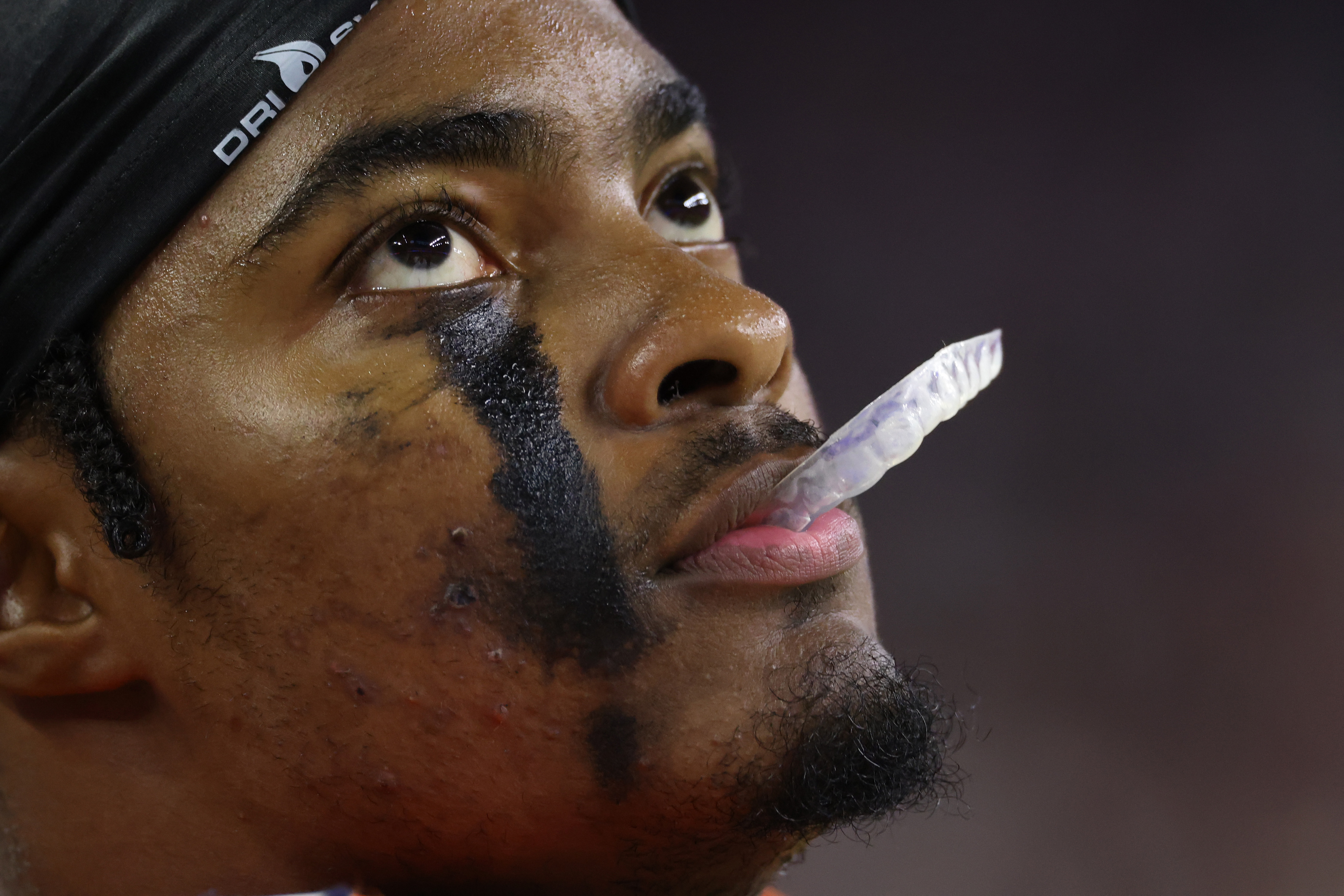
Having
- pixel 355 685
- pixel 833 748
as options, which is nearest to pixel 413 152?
pixel 355 685

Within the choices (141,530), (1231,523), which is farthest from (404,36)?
(1231,523)

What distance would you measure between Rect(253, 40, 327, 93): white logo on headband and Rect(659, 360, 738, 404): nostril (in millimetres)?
489

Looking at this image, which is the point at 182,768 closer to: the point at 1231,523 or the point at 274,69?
the point at 274,69

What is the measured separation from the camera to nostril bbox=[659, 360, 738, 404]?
1256 millimetres

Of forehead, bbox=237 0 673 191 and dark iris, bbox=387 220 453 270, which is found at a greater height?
forehead, bbox=237 0 673 191

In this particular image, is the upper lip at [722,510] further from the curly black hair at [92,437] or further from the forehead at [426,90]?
the curly black hair at [92,437]

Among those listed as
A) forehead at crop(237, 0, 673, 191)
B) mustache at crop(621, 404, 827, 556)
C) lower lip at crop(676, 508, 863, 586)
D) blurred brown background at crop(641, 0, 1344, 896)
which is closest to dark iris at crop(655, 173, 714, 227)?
forehead at crop(237, 0, 673, 191)

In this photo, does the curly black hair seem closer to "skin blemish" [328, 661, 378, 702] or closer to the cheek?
"skin blemish" [328, 661, 378, 702]

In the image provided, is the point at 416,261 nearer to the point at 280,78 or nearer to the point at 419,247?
the point at 419,247

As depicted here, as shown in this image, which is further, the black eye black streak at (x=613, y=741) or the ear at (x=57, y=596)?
the ear at (x=57, y=596)

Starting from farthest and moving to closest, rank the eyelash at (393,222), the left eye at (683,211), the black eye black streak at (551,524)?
the left eye at (683,211), the eyelash at (393,222), the black eye black streak at (551,524)

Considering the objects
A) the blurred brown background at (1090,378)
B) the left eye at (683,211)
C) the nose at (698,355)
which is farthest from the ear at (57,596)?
the blurred brown background at (1090,378)

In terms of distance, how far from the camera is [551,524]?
3.87ft

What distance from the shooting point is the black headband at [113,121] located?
129 cm
